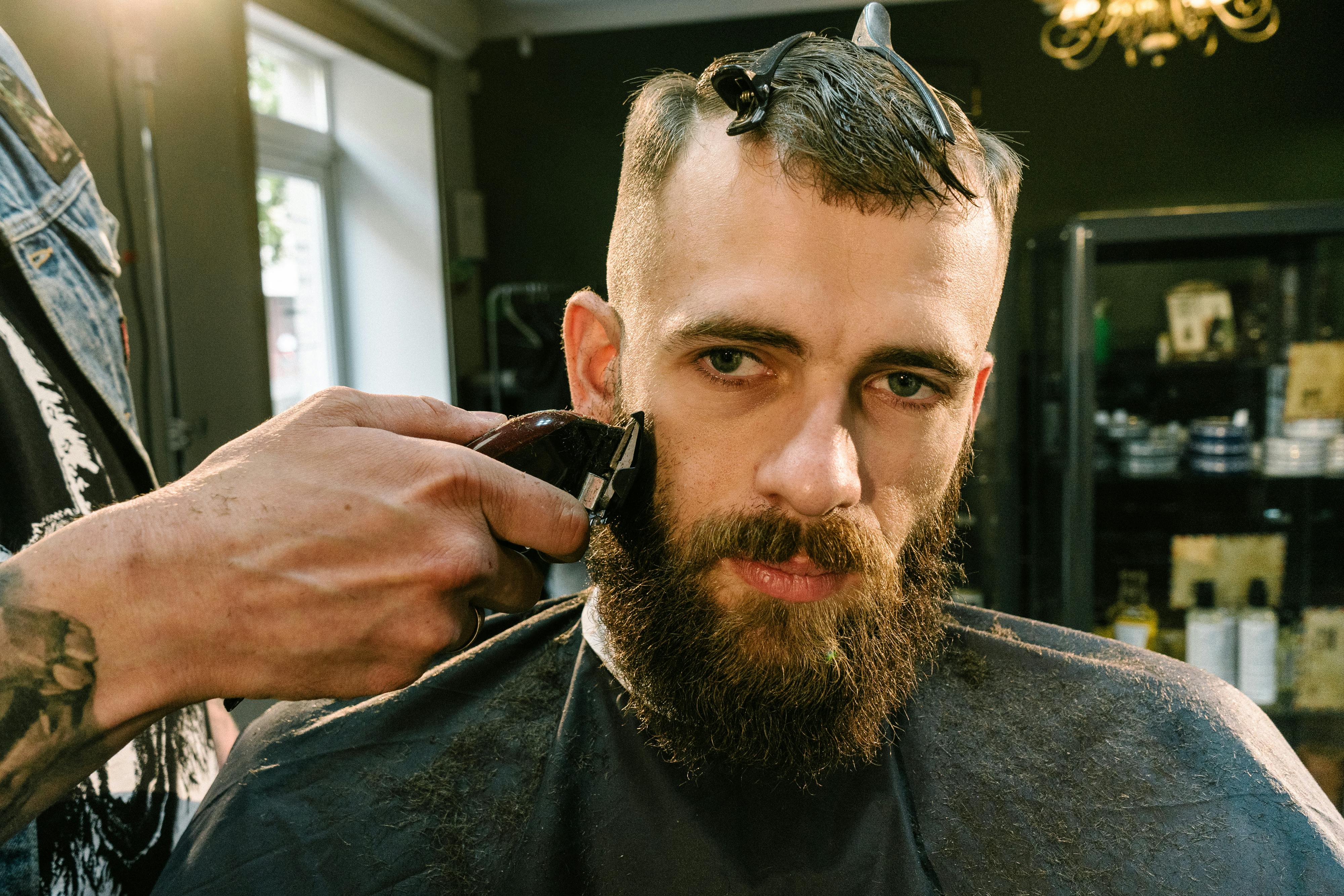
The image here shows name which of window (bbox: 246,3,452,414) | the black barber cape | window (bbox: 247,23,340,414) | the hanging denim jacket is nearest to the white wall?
window (bbox: 246,3,452,414)

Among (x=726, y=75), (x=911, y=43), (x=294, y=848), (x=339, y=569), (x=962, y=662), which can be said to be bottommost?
(x=294, y=848)

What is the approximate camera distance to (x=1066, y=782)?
124 centimetres

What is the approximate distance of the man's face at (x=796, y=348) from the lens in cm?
104

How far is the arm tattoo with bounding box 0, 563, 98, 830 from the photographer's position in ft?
2.47

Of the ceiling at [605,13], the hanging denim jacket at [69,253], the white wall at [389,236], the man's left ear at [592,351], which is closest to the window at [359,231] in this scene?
the white wall at [389,236]

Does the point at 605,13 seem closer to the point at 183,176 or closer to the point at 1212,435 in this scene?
the point at 183,176

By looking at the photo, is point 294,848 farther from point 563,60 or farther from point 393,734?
point 563,60

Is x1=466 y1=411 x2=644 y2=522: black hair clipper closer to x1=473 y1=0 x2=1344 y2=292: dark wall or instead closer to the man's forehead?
the man's forehead

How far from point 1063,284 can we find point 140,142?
11.4 ft

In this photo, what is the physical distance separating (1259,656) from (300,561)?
3880mm

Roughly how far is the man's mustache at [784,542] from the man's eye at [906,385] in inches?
7.3

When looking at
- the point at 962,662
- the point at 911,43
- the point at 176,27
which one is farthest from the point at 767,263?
the point at 911,43

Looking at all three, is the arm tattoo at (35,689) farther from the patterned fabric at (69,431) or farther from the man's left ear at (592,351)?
the man's left ear at (592,351)

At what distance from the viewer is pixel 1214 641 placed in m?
3.49
